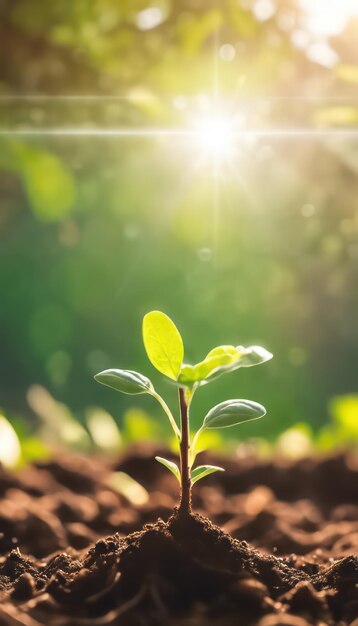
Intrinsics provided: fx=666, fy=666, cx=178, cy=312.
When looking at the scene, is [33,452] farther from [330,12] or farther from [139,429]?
[330,12]

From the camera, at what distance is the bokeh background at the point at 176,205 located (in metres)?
2.07

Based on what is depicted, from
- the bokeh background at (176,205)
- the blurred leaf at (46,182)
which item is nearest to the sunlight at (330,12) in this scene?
the bokeh background at (176,205)

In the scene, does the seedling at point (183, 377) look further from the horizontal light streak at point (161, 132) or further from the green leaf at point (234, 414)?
the horizontal light streak at point (161, 132)

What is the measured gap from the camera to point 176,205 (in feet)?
8.28

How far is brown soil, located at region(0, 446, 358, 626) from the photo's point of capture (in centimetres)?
72

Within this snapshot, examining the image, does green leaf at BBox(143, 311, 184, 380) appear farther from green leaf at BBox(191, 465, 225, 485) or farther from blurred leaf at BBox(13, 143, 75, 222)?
blurred leaf at BBox(13, 143, 75, 222)

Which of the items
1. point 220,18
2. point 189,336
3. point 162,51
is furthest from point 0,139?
point 189,336

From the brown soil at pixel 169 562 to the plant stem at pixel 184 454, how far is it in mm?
18

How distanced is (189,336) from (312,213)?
2.28 feet

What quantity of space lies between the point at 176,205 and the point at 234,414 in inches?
70.8

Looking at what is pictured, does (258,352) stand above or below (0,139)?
below

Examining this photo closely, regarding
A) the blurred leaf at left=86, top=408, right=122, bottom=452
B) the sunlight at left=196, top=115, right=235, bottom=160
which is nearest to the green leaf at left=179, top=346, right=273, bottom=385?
the sunlight at left=196, top=115, right=235, bottom=160

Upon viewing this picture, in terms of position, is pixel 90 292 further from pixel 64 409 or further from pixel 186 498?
pixel 186 498

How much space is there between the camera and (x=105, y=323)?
112 inches
